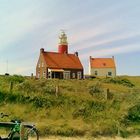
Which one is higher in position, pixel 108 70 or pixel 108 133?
pixel 108 70

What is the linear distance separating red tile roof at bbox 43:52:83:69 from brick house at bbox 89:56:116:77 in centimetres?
2126

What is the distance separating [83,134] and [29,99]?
27.0ft

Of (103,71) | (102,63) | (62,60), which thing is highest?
(102,63)

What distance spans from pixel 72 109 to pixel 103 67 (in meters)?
58.7

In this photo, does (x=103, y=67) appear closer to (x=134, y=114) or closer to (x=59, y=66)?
(x=59, y=66)

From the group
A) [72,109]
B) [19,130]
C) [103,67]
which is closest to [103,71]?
[103,67]

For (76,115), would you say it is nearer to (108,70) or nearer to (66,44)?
(66,44)

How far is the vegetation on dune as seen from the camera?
25453 millimetres

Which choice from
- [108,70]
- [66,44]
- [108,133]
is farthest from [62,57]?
[108,133]

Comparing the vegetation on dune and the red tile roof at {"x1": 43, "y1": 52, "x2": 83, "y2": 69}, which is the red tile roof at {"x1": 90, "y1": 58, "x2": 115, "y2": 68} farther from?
the vegetation on dune

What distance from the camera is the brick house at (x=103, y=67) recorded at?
286 feet

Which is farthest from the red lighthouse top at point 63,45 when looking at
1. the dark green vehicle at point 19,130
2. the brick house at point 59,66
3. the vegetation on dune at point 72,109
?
the dark green vehicle at point 19,130

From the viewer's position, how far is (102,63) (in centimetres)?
8888

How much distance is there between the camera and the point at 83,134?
968 inches
